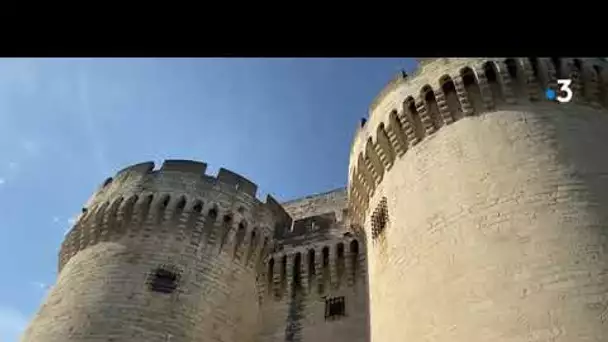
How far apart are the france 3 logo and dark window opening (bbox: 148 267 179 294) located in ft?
24.0

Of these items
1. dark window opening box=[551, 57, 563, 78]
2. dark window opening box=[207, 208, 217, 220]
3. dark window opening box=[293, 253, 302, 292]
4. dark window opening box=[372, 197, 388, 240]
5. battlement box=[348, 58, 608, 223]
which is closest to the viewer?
battlement box=[348, 58, 608, 223]

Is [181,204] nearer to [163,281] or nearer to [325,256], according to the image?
[163,281]

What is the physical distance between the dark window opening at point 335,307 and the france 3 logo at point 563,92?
207 inches

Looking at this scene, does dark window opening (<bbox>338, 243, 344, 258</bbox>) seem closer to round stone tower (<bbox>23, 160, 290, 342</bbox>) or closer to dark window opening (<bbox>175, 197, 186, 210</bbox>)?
round stone tower (<bbox>23, 160, 290, 342</bbox>)

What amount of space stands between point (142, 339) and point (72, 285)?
2.33m

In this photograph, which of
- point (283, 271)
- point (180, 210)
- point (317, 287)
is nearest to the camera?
point (317, 287)

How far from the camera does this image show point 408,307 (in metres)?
8.54

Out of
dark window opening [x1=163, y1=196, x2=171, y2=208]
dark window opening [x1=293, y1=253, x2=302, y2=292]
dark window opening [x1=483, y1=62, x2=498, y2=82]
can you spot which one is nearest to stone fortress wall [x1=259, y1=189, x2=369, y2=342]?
dark window opening [x1=293, y1=253, x2=302, y2=292]

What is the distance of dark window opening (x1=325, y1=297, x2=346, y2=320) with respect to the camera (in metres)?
11.9

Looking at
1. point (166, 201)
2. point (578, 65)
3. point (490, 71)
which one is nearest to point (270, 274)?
point (166, 201)

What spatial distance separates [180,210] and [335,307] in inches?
149

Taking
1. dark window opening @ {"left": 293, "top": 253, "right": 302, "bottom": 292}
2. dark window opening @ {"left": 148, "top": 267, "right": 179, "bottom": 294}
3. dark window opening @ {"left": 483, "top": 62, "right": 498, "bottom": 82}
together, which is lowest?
dark window opening @ {"left": 148, "top": 267, "right": 179, "bottom": 294}

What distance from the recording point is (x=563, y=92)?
32.1 ft
